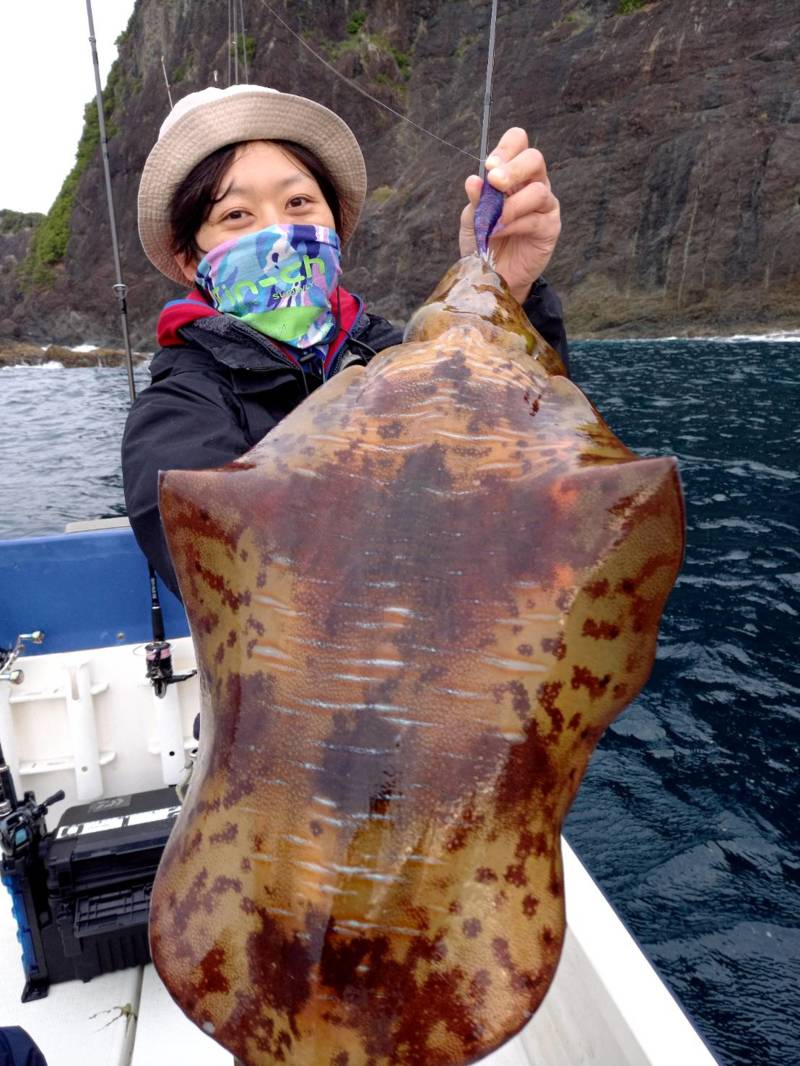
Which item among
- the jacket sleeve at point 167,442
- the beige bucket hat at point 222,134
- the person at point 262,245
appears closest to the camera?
the jacket sleeve at point 167,442

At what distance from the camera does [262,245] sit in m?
2.36

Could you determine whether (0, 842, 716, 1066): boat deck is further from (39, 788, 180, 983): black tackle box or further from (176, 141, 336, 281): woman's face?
(176, 141, 336, 281): woman's face

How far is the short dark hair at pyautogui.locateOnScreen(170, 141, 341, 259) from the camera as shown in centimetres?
239

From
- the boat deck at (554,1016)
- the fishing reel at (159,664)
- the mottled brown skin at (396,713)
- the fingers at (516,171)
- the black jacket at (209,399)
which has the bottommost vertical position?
the boat deck at (554,1016)

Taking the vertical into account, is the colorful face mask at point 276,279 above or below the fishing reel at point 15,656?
above

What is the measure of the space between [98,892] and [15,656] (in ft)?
4.01

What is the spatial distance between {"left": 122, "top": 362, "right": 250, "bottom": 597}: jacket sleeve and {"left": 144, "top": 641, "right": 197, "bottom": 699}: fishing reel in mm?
1497

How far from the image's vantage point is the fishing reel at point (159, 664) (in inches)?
137

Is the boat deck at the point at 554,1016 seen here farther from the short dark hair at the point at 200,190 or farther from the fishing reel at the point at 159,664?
the short dark hair at the point at 200,190

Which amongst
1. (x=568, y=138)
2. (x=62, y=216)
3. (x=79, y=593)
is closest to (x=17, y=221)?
(x=62, y=216)

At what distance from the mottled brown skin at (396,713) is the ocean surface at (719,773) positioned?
12.7 ft

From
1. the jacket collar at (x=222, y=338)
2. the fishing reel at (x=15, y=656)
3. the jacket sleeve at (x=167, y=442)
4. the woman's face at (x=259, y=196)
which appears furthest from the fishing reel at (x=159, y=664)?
the woman's face at (x=259, y=196)

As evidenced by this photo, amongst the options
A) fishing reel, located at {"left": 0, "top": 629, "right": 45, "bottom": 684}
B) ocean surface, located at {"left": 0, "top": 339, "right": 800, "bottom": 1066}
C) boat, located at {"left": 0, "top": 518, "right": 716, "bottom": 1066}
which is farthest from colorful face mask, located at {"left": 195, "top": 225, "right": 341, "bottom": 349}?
ocean surface, located at {"left": 0, "top": 339, "right": 800, "bottom": 1066}

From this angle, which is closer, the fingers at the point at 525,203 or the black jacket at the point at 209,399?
the black jacket at the point at 209,399
